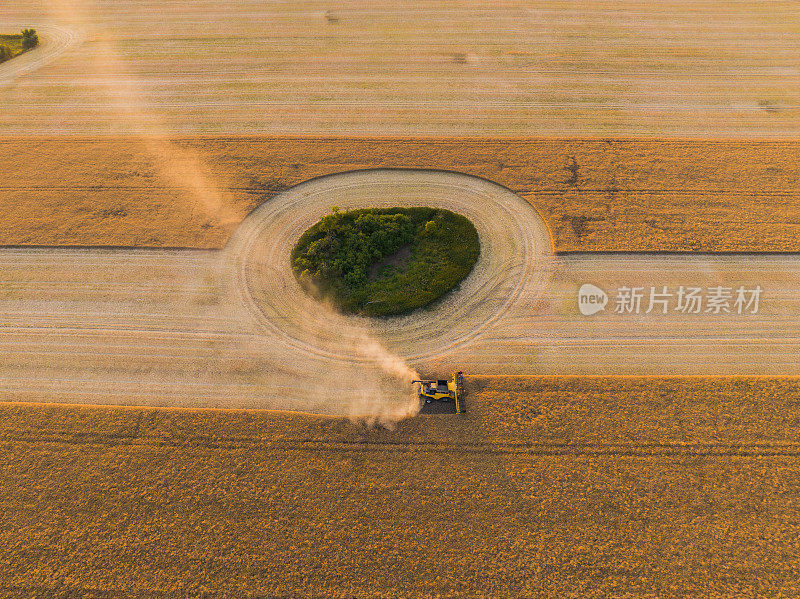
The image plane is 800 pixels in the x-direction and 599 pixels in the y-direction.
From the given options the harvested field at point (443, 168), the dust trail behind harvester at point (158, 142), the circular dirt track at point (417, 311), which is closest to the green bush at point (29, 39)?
the dust trail behind harvester at point (158, 142)

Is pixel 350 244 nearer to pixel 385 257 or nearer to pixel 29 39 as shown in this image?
pixel 385 257

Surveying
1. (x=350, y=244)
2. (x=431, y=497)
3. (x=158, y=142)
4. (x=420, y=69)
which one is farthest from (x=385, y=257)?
(x=420, y=69)

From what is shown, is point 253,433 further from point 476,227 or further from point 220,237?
point 476,227

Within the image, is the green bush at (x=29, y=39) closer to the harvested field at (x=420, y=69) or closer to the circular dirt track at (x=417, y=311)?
the harvested field at (x=420, y=69)

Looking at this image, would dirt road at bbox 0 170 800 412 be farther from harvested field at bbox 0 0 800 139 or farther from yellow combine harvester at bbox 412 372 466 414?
harvested field at bbox 0 0 800 139

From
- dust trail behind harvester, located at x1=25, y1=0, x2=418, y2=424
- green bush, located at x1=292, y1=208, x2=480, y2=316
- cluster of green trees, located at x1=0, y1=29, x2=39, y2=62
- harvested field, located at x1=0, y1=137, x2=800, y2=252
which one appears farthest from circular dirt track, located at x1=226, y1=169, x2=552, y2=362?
cluster of green trees, located at x1=0, y1=29, x2=39, y2=62

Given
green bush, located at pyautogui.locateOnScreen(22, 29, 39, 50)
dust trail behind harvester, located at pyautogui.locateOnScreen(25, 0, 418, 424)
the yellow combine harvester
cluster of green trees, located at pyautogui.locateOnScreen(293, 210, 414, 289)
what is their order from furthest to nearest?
green bush, located at pyautogui.locateOnScreen(22, 29, 39, 50) → cluster of green trees, located at pyautogui.locateOnScreen(293, 210, 414, 289) → dust trail behind harvester, located at pyautogui.locateOnScreen(25, 0, 418, 424) → the yellow combine harvester
